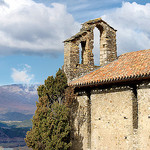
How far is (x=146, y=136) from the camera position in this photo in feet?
37.6

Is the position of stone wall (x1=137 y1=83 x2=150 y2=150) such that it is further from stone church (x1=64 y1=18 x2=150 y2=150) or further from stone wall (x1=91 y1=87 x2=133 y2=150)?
stone wall (x1=91 y1=87 x2=133 y2=150)

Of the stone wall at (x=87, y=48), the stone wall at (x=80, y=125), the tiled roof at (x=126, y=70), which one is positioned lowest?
the stone wall at (x=80, y=125)

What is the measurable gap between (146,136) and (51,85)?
17.9ft

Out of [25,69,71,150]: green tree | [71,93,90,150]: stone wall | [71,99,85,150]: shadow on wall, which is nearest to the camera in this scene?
[25,69,71,150]: green tree

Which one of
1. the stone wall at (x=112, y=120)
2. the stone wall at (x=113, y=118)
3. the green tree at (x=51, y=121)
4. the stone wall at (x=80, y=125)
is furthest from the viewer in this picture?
the stone wall at (x=80, y=125)

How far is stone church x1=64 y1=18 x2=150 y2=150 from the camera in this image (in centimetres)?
1177

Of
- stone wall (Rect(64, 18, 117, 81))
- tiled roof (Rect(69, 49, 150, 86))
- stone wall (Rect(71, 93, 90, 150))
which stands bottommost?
stone wall (Rect(71, 93, 90, 150))

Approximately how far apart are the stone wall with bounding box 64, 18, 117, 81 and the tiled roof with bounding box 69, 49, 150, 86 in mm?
684

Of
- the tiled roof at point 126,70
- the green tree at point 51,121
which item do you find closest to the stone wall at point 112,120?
the tiled roof at point 126,70

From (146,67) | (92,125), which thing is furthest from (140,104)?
(92,125)

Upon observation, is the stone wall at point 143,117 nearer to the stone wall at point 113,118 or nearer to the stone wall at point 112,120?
the stone wall at point 113,118

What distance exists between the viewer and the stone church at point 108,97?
11773 mm

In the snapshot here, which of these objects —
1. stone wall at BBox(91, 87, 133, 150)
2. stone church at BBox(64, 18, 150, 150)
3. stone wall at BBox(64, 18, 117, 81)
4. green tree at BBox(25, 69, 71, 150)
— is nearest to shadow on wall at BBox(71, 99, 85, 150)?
stone church at BBox(64, 18, 150, 150)

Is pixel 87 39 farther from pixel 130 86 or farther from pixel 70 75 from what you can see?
pixel 130 86
